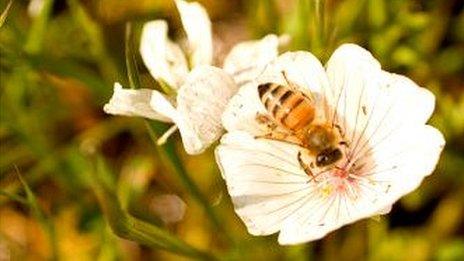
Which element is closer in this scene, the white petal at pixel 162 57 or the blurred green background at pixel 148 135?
the white petal at pixel 162 57

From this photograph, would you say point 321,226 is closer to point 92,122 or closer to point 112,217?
point 112,217

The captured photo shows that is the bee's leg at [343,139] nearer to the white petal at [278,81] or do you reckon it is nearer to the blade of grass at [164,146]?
the white petal at [278,81]

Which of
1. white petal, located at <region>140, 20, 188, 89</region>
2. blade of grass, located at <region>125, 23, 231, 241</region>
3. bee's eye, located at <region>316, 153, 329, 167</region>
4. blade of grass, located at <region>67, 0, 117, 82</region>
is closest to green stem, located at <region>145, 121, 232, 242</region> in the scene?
blade of grass, located at <region>125, 23, 231, 241</region>

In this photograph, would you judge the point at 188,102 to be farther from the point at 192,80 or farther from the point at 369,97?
the point at 369,97

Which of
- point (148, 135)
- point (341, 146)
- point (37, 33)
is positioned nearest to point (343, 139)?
point (341, 146)

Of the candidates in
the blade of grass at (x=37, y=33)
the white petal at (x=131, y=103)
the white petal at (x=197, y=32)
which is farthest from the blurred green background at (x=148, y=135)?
the white petal at (x=131, y=103)
